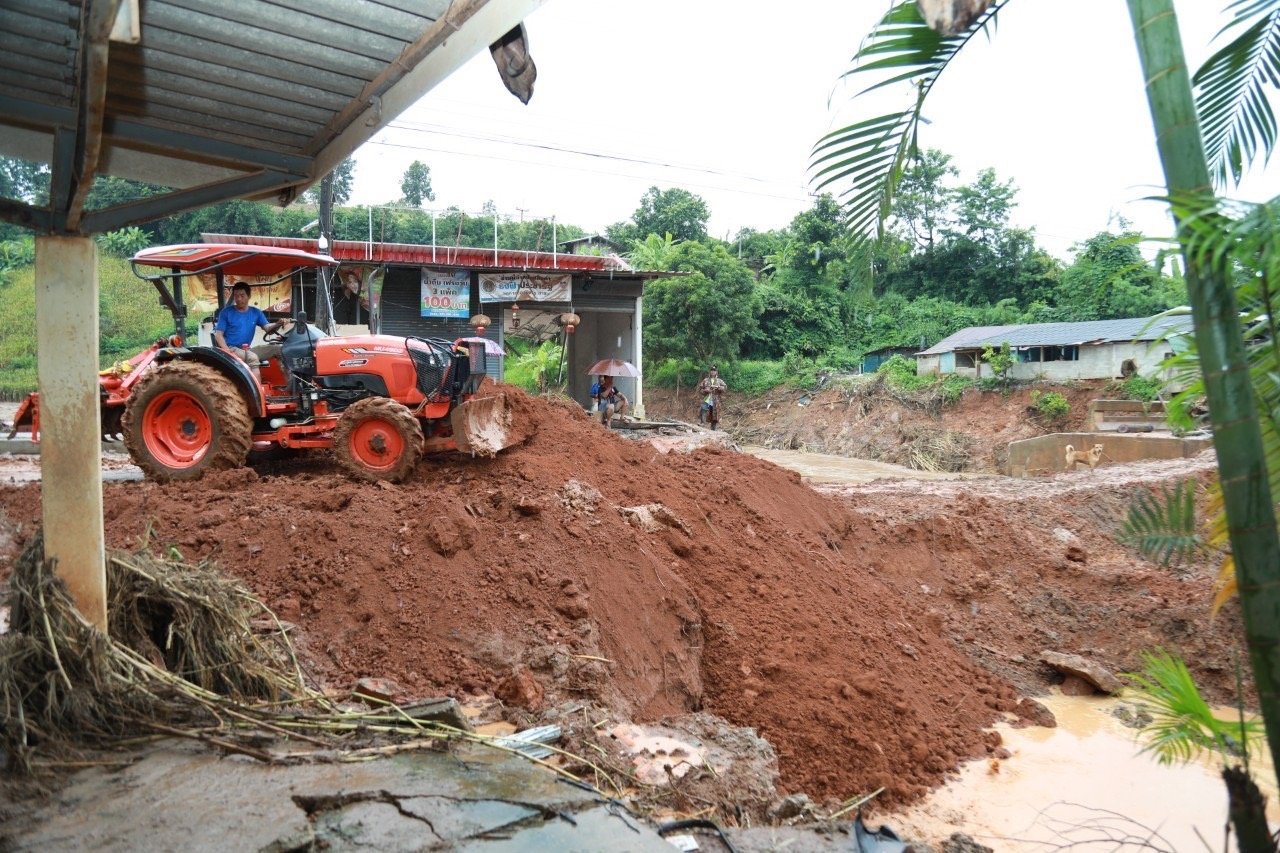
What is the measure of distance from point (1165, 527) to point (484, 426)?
6.49 m

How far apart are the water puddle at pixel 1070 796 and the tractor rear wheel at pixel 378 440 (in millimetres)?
4569

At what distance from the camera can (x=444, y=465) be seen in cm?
801

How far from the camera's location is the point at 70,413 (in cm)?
354

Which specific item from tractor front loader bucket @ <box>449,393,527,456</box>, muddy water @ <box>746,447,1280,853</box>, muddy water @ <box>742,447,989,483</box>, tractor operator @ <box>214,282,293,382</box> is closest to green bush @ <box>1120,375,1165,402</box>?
muddy water @ <box>742,447,989,483</box>

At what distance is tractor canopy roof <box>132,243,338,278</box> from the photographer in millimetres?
7836

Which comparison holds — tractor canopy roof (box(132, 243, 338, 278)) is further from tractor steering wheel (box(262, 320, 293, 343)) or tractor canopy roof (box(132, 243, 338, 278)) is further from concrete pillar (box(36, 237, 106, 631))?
concrete pillar (box(36, 237, 106, 631))

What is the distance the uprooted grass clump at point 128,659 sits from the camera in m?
3.19

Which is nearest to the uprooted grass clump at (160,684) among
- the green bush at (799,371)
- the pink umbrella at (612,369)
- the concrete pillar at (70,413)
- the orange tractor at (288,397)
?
the concrete pillar at (70,413)

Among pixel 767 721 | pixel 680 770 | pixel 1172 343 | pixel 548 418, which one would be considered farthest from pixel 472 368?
pixel 1172 343

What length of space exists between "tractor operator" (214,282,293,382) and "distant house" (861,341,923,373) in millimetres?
25428

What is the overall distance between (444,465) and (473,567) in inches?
86.7

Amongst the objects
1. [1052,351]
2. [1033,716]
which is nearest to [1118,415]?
[1052,351]

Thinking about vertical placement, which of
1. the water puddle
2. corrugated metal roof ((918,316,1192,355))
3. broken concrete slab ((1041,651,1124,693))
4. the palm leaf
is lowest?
the water puddle

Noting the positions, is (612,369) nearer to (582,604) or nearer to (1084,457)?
(1084,457)
